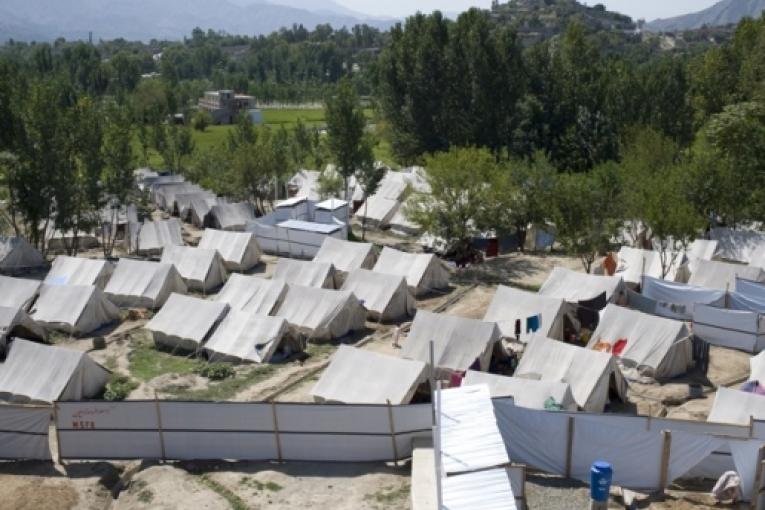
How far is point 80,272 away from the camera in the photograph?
31.8 m

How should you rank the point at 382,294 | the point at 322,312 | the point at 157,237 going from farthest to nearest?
the point at 157,237 → the point at 382,294 → the point at 322,312

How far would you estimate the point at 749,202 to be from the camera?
3609cm

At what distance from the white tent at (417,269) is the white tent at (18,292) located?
1296 cm

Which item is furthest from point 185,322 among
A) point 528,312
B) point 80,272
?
point 528,312

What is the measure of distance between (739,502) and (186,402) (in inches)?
462

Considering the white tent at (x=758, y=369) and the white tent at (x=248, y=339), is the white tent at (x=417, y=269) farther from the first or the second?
the white tent at (x=758, y=369)

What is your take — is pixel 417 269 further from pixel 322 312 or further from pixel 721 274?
pixel 721 274

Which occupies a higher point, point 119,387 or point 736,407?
point 736,407

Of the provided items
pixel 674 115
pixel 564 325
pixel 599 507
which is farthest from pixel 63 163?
pixel 674 115

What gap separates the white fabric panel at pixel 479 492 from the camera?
13.3 meters

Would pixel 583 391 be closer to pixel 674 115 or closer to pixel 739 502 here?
pixel 739 502

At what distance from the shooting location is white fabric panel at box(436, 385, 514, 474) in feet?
48.0

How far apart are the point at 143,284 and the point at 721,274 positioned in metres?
21.8

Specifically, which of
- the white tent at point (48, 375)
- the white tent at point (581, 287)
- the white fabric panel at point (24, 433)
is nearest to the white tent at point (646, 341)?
the white tent at point (581, 287)
